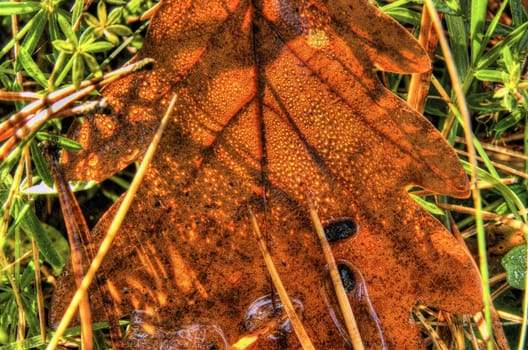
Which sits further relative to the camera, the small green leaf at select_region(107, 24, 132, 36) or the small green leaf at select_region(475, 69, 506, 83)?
the small green leaf at select_region(475, 69, 506, 83)

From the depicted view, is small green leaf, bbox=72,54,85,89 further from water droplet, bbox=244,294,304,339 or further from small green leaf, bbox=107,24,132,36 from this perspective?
water droplet, bbox=244,294,304,339

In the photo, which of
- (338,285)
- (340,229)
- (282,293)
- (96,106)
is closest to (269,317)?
(282,293)

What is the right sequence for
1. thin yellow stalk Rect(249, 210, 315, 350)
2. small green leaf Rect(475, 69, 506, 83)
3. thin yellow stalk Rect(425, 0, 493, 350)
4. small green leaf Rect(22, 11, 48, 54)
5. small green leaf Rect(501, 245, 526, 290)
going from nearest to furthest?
thin yellow stalk Rect(425, 0, 493, 350), thin yellow stalk Rect(249, 210, 315, 350), small green leaf Rect(22, 11, 48, 54), small green leaf Rect(475, 69, 506, 83), small green leaf Rect(501, 245, 526, 290)

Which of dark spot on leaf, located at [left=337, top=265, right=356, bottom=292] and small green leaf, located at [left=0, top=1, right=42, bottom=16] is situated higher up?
small green leaf, located at [left=0, top=1, right=42, bottom=16]

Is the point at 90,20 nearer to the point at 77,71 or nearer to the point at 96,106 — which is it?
the point at 77,71

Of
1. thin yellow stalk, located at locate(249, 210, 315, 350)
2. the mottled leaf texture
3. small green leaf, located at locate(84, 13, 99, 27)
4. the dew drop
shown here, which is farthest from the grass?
thin yellow stalk, located at locate(249, 210, 315, 350)

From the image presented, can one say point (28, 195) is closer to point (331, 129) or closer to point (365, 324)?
point (331, 129)
